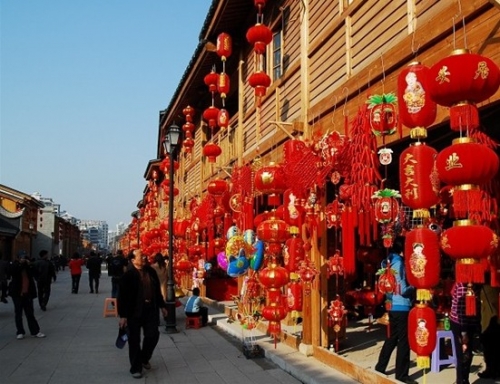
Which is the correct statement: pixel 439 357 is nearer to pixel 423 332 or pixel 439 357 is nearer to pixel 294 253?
pixel 294 253

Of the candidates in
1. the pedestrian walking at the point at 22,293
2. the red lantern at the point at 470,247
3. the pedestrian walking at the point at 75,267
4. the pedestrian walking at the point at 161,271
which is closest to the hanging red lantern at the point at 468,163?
the red lantern at the point at 470,247

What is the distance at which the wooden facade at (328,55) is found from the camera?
521 cm

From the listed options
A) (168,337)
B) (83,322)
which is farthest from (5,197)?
(168,337)

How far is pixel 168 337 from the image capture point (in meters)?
11.4

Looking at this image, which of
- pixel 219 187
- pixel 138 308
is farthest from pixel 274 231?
pixel 219 187

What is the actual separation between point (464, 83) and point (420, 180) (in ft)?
3.21

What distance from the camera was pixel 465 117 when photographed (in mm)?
4180

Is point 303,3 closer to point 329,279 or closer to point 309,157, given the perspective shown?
point 309,157

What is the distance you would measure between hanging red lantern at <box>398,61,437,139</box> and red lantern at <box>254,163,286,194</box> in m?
3.21

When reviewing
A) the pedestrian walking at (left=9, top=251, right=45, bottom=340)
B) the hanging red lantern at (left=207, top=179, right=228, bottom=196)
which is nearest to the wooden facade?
the hanging red lantern at (left=207, top=179, right=228, bottom=196)

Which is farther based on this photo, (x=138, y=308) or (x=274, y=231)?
(x=274, y=231)

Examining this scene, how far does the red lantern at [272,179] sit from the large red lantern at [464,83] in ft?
12.6

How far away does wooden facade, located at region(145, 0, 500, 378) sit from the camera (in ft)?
17.1

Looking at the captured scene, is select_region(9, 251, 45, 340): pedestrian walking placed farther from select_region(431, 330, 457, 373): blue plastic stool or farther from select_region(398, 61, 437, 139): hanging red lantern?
select_region(398, 61, 437, 139): hanging red lantern
